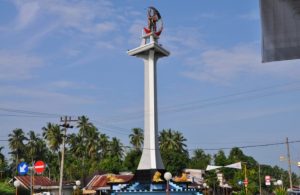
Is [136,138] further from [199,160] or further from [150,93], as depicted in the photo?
[150,93]

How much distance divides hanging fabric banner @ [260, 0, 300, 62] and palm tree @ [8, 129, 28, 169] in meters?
88.3

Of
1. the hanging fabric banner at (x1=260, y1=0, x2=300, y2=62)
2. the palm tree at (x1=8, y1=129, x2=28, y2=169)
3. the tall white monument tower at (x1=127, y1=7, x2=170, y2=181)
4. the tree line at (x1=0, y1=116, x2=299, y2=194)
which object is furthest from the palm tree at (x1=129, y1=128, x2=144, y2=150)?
the hanging fabric banner at (x1=260, y1=0, x2=300, y2=62)

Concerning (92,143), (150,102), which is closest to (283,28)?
(150,102)

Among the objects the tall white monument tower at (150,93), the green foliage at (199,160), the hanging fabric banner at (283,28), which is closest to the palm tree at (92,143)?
the green foliage at (199,160)

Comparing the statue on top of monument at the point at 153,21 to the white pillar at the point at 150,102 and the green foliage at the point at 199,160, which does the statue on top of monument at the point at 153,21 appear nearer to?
the white pillar at the point at 150,102

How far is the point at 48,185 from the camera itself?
59875 mm

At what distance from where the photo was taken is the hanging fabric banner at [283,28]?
507 inches

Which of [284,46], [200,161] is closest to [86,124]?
[200,161]

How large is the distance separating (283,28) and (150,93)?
33.7 meters

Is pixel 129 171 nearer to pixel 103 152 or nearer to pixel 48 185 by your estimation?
pixel 103 152

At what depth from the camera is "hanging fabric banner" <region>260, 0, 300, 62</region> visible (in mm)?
12875

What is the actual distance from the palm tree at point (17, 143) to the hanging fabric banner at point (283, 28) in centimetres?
8830

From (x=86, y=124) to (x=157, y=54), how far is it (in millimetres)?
48489

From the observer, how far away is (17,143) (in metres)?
95.2
